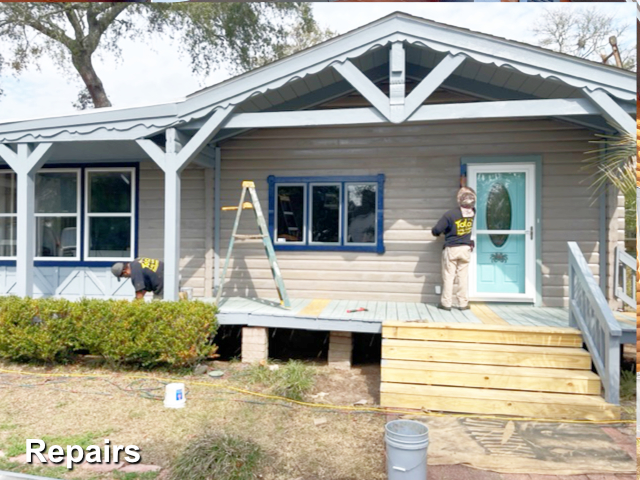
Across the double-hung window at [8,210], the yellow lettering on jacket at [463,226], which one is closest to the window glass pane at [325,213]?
the yellow lettering on jacket at [463,226]

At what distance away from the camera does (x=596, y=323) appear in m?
4.93

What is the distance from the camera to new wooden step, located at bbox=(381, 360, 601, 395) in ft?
15.3

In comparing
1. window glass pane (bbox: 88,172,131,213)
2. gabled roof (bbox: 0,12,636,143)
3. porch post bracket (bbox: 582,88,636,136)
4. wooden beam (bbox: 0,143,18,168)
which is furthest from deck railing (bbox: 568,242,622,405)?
wooden beam (bbox: 0,143,18,168)

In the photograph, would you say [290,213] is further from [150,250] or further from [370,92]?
[370,92]

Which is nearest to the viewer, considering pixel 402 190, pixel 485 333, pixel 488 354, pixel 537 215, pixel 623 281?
pixel 488 354

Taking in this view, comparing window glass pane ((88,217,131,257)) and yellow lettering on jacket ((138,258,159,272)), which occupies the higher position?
window glass pane ((88,217,131,257))

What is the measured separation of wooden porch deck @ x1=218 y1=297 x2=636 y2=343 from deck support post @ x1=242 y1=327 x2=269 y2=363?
0.10 m

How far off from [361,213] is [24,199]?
4.36 metres

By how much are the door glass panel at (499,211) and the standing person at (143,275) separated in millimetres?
4333

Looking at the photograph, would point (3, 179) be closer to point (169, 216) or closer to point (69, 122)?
point (69, 122)

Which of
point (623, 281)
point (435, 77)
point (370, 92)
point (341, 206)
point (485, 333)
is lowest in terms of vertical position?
point (485, 333)

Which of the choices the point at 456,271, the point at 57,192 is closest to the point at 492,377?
the point at 456,271

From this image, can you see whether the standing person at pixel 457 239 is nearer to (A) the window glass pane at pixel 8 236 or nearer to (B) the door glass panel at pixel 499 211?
(B) the door glass panel at pixel 499 211

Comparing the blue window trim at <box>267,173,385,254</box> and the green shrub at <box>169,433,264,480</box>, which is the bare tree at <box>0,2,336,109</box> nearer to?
the blue window trim at <box>267,173,385,254</box>
